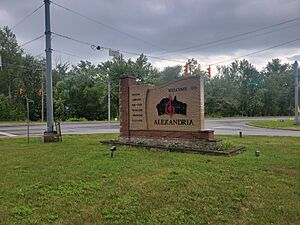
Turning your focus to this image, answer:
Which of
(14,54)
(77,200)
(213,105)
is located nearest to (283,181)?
(77,200)

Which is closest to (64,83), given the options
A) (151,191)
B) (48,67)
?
(48,67)

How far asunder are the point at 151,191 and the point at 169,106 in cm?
539

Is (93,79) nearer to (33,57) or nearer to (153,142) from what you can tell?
(33,57)

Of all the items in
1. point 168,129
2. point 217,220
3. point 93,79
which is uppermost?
point 93,79

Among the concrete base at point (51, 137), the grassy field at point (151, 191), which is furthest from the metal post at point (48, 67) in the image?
the grassy field at point (151, 191)

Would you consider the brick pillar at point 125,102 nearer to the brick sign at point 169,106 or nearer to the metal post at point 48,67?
the brick sign at point 169,106

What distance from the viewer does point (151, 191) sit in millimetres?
4676

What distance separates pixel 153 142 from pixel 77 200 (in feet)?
19.8

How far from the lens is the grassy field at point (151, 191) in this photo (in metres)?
3.61

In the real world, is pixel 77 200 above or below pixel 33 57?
below

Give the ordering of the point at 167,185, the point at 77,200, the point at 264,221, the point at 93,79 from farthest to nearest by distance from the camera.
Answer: the point at 93,79, the point at 167,185, the point at 77,200, the point at 264,221

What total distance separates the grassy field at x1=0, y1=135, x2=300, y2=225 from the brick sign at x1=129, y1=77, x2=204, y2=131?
2107 millimetres

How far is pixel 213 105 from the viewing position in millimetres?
51812

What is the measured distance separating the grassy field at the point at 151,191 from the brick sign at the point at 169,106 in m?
2.11
